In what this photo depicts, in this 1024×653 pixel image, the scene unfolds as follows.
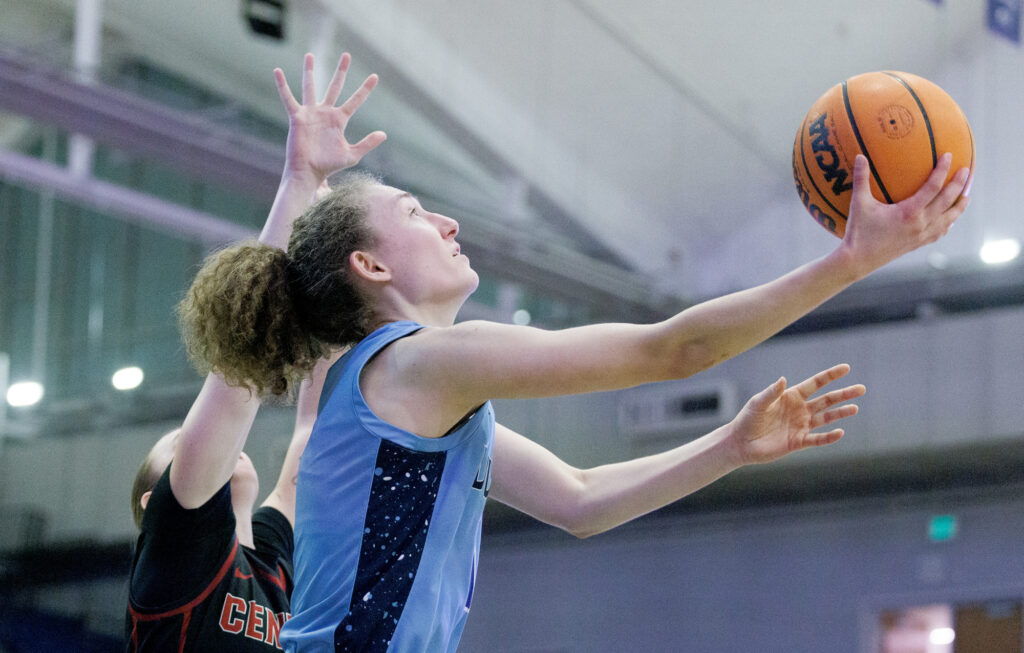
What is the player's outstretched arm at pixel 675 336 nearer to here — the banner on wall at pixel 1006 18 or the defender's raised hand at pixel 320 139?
the defender's raised hand at pixel 320 139

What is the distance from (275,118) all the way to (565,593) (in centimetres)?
347

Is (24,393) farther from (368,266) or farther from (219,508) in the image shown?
(368,266)

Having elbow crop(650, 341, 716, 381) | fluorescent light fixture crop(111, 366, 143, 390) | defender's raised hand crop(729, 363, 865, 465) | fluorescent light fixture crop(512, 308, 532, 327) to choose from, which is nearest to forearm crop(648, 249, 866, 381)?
elbow crop(650, 341, 716, 381)

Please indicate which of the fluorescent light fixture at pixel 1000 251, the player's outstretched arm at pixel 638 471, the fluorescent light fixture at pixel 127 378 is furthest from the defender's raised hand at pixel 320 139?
the fluorescent light fixture at pixel 127 378

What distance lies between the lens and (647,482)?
188cm

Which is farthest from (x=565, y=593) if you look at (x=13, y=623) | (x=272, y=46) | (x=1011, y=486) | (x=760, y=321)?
(x=760, y=321)

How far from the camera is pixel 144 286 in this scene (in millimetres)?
7156

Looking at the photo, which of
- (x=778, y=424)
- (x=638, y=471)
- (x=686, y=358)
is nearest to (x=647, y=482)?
(x=638, y=471)

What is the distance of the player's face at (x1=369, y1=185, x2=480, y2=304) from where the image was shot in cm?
164

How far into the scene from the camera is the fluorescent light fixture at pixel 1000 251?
6277 millimetres

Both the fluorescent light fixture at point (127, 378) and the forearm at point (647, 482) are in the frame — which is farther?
the fluorescent light fixture at point (127, 378)

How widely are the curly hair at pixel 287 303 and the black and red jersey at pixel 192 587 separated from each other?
17.8 inches

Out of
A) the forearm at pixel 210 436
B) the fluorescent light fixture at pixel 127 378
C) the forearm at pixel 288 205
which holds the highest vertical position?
the fluorescent light fixture at pixel 127 378

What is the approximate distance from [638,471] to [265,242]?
2.35 ft
